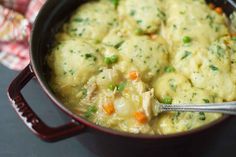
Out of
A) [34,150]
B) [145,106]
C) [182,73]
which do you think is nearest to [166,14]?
[182,73]

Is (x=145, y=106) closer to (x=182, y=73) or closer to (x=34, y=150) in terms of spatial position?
(x=182, y=73)

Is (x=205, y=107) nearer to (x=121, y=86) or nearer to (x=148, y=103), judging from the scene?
(x=148, y=103)

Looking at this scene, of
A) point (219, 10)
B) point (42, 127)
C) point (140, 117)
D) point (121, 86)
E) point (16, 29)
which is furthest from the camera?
point (16, 29)

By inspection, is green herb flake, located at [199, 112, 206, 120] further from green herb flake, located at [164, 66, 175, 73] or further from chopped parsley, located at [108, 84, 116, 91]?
chopped parsley, located at [108, 84, 116, 91]

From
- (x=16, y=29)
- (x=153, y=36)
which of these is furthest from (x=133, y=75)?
(x=16, y=29)

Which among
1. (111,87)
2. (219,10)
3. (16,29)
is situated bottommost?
(16,29)

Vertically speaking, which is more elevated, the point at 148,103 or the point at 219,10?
→ the point at 219,10
